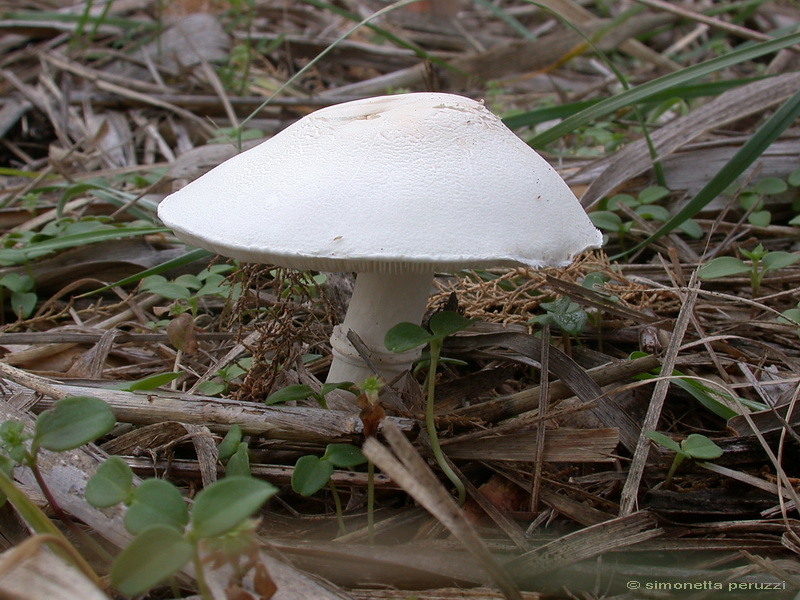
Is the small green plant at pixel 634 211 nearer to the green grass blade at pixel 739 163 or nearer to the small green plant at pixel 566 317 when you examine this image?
the green grass blade at pixel 739 163

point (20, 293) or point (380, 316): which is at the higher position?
Result: point (380, 316)

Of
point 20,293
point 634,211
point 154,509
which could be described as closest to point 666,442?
point 154,509

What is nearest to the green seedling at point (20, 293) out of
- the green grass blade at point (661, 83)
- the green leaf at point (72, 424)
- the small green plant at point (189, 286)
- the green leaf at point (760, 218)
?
the small green plant at point (189, 286)

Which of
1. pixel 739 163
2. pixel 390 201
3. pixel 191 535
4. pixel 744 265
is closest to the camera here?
pixel 191 535

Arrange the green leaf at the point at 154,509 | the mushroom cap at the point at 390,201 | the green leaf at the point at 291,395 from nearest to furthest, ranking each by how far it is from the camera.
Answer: the green leaf at the point at 154,509
the mushroom cap at the point at 390,201
the green leaf at the point at 291,395

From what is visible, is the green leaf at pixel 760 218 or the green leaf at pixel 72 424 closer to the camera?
the green leaf at pixel 72 424

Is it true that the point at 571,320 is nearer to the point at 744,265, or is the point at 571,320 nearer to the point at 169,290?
the point at 744,265

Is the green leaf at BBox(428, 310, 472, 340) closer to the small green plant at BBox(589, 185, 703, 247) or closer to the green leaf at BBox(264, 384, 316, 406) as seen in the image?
the green leaf at BBox(264, 384, 316, 406)
